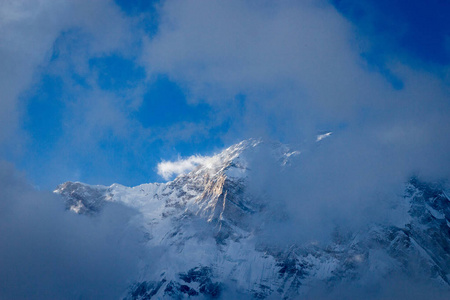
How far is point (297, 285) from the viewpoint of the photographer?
19612 cm

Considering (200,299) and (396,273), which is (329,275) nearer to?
(396,273)

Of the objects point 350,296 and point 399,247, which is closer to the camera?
point 350,296

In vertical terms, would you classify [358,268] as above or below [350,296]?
above

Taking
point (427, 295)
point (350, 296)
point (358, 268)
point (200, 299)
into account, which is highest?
point (200, 299)

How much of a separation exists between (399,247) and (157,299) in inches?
5268

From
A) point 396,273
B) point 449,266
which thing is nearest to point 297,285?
point 396,273

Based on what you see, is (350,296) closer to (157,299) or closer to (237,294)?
(237,294)

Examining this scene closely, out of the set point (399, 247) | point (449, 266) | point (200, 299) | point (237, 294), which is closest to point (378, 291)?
point (399, 247)

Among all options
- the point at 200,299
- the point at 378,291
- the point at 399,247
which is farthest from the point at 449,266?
the point at 200,299

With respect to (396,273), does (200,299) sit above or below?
above

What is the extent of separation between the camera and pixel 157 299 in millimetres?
196875

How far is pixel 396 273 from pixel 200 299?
103m

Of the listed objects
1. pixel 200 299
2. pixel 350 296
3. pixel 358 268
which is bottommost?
pixel 350 296

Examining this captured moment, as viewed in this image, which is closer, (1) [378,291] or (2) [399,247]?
(1) [378,291]
